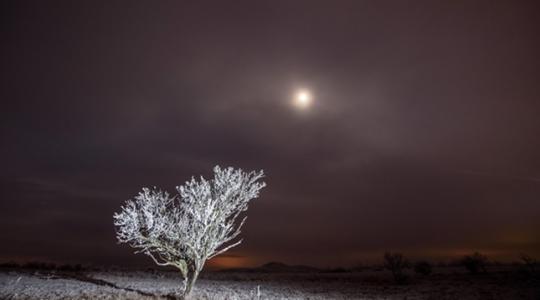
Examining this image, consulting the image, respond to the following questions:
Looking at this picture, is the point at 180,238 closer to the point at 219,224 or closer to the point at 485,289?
the point at 219,224

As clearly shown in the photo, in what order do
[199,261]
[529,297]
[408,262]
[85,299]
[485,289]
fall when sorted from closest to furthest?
[199,261] → [85,299] → [529,297] → [485,289] → [408,262]

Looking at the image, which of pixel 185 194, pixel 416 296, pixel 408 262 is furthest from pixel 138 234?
pixel 408 262

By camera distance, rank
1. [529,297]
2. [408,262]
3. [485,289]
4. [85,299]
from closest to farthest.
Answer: [85,299] → [529,297] → [485,289] → [408,262]

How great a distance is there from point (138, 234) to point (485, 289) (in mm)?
40101

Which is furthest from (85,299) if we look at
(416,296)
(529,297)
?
(529,297)

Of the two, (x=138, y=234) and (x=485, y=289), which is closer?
(x=138, y=234)

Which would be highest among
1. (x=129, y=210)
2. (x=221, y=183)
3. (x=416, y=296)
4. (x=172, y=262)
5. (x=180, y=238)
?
(x=221, y=183)

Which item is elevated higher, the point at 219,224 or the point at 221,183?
the point at 221,183

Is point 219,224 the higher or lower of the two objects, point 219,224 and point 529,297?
the higher

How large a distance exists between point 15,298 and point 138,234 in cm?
941

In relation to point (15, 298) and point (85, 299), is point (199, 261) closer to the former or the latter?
point (85, 299)

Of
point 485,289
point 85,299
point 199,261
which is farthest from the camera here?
point 485,289

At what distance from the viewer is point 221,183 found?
22.6m

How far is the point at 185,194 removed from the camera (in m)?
22.2
